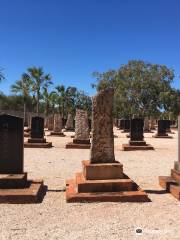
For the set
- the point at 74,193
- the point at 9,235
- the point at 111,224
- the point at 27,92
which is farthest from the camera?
the point at 27,92

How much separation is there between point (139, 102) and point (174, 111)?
5.47 metres

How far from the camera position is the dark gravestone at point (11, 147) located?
7711mm

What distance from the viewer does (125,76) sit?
188 feet

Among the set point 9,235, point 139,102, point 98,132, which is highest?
point 139,102

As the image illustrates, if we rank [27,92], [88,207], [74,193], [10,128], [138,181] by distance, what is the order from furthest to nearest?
[27,92], [138,181], [10,128], [74,193], [88,207]

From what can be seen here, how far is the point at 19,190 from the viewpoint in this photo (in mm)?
7211

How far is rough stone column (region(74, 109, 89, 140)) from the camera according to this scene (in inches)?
710

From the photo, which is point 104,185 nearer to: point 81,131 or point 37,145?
point 81,131

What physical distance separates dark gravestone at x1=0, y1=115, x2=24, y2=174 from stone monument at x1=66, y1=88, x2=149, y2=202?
1.19 meters

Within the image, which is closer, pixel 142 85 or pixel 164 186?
pixel 164 186

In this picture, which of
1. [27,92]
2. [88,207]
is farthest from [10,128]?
[27,92]

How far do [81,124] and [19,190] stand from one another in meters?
11.3

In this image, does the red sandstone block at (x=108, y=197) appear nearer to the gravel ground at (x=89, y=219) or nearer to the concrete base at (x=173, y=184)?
the gravel ground at (x=89, y=219)

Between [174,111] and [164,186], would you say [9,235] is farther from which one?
[174,111]
